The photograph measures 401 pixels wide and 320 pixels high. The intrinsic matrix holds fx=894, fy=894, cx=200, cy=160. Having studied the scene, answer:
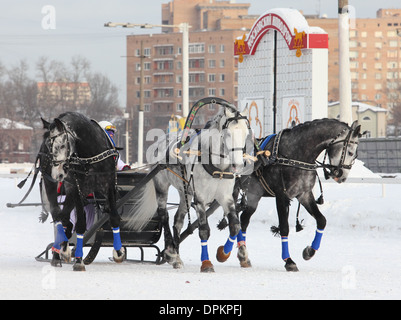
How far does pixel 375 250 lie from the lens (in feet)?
50.2

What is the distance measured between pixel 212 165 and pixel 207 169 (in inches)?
3.6

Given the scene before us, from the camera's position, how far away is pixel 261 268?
12.2 meters

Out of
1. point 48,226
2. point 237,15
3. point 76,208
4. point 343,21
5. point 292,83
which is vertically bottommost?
point 48,226

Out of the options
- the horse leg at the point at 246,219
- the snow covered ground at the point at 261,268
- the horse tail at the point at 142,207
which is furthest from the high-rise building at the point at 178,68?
the horse leg at the point at 246,219

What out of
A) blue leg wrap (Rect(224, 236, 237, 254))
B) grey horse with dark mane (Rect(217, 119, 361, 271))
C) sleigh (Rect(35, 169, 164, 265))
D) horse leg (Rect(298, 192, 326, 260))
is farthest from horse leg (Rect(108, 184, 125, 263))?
horse leg (Rect(298, 192, 326, 260))

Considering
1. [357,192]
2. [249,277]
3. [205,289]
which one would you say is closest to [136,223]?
[249,277]

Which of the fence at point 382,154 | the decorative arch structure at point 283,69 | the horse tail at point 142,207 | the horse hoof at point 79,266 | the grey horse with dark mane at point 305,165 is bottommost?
the fence at point 382,154

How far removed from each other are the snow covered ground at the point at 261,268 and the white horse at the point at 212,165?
2.43 feet

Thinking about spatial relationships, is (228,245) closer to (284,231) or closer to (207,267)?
(207,267)

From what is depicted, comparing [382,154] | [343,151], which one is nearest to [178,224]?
[343,151]

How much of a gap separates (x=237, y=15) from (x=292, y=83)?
446 feet

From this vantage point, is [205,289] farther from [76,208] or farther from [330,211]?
[330,211]

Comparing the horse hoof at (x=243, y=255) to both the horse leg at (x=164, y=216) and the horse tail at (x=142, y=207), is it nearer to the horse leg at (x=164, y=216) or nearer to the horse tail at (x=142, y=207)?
the horse leg at (x=164, y=216)

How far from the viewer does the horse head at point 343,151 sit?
1162 centimetres
